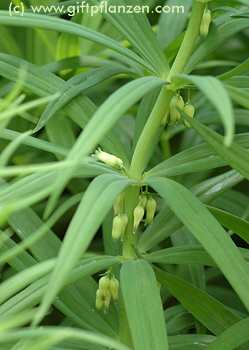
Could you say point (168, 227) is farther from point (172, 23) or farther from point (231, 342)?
point (172, 23)

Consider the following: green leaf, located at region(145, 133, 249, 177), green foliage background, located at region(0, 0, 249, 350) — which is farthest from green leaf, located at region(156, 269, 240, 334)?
green leaf, located at region(145, 133, 249, 177)

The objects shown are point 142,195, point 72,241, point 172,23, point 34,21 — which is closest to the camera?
point 72,241

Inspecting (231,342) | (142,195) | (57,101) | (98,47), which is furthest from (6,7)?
(231,342)

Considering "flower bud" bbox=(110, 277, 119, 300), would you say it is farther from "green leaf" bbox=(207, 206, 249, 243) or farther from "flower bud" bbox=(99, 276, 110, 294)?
"green leaf" bbox=(207, 206, 249, 243)

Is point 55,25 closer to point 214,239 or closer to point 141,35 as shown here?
point 141,35

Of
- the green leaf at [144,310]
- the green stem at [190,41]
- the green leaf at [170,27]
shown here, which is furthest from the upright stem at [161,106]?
the green leaf at [170,27]

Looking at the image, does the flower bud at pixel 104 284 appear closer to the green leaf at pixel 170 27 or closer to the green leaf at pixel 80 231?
the green leaf at pixel 80 231
